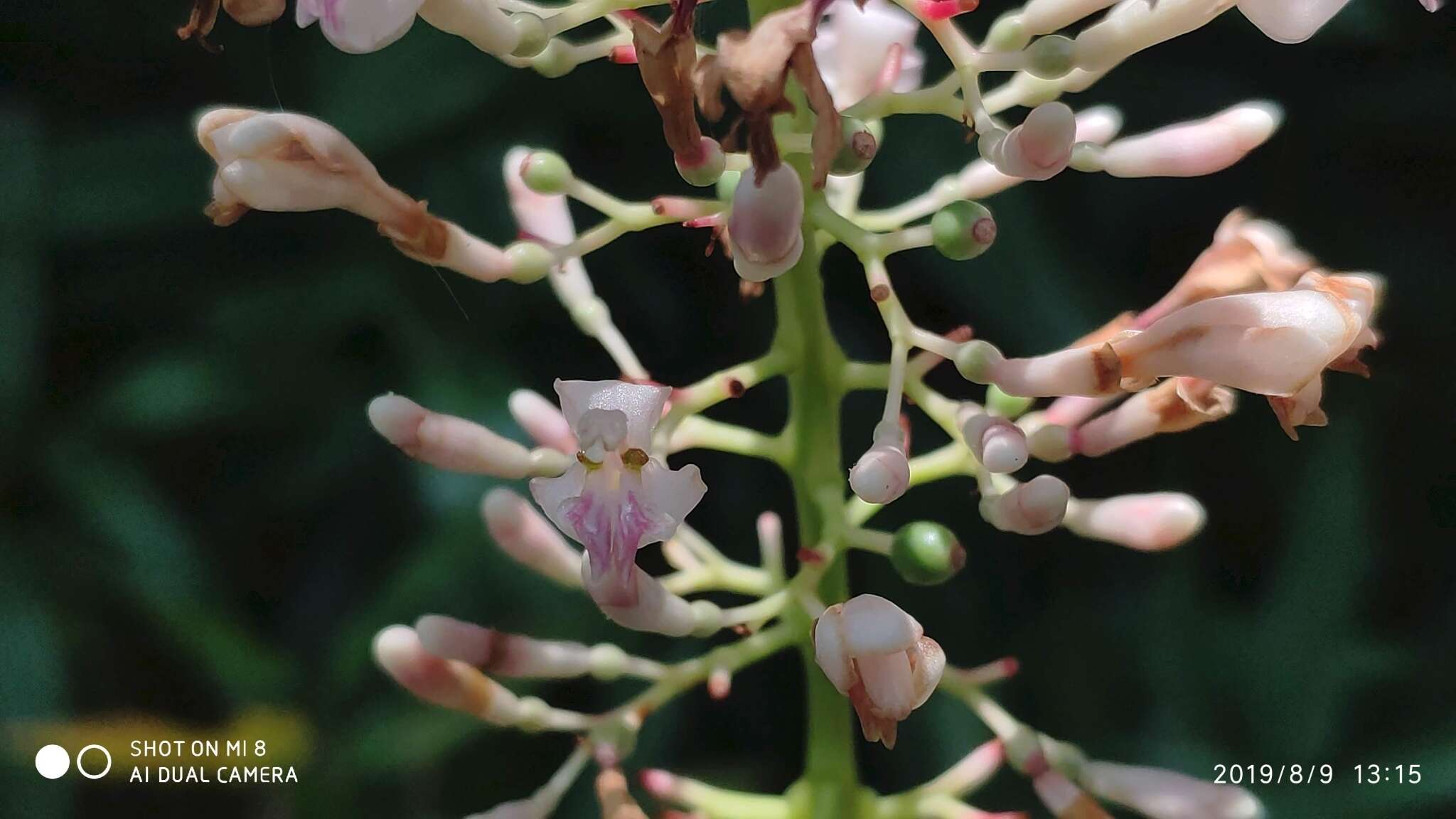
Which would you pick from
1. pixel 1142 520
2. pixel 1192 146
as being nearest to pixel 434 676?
pixel 1142 520

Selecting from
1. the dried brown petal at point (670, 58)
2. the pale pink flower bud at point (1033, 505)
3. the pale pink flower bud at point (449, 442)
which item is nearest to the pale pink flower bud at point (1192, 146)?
the pale pink flower bud at point (1033, 505)

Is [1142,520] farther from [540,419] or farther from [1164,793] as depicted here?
[540,419]

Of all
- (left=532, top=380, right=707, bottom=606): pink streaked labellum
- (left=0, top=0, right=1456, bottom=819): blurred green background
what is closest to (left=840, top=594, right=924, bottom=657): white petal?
(left=532, top=380, right=707, bottom=606): pink streaked labellum

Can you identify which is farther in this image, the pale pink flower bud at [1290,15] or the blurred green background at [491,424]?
the blurred green background at [491,424]

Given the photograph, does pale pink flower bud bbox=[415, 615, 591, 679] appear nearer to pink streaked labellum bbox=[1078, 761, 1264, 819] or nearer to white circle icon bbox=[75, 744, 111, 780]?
pink streaked labellum bbox=[1078, 761, 1264, 819]

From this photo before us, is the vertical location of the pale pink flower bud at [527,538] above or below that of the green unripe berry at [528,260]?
below

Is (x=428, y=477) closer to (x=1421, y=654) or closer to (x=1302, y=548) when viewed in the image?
(x=1302, y=548)

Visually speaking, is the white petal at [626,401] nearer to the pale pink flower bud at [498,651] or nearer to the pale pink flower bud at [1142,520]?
the pale pink flower bud at [498,651]
